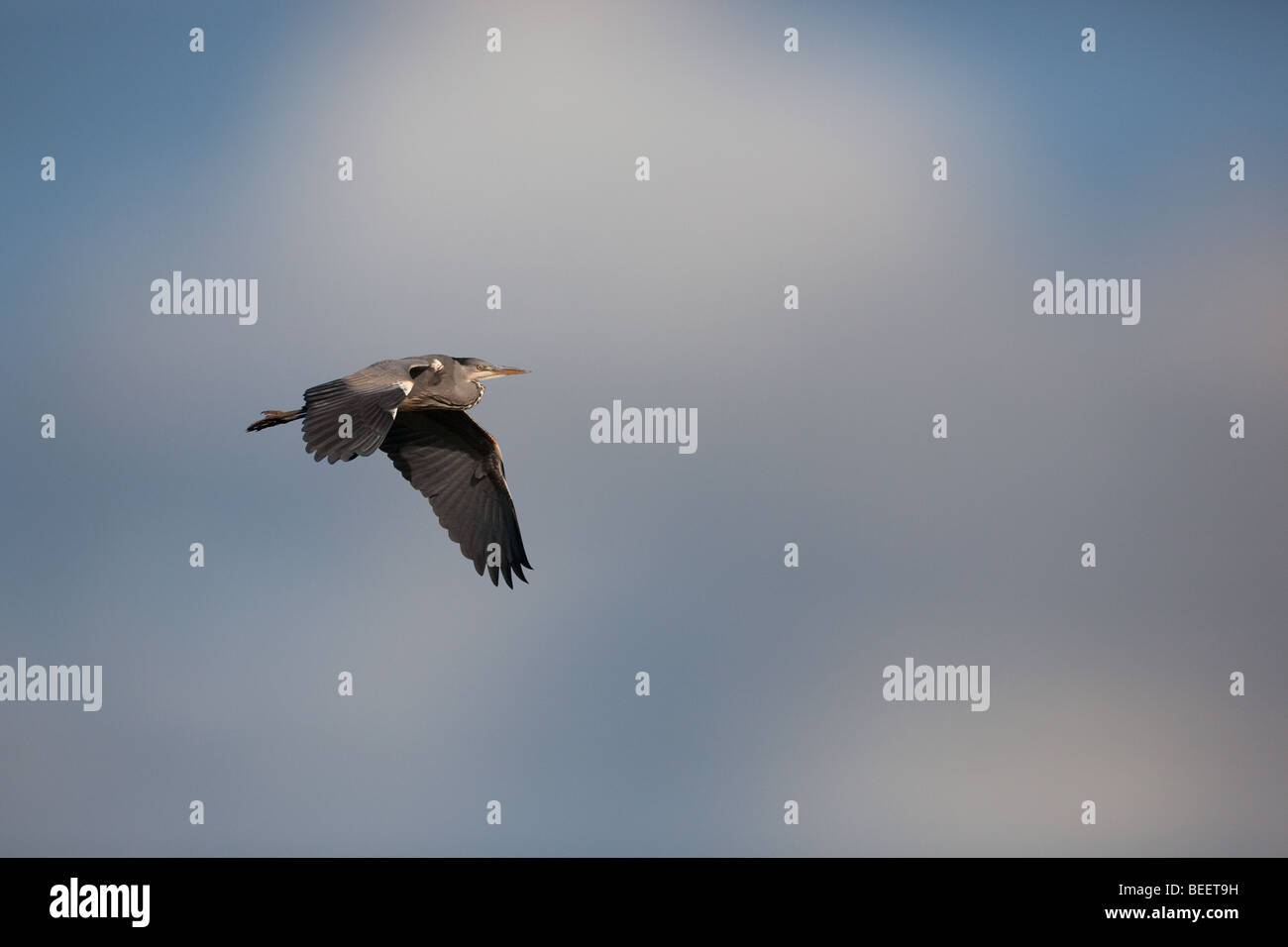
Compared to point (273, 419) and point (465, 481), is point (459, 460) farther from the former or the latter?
point (273, 419)

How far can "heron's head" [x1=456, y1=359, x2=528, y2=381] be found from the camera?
1334 centimetres

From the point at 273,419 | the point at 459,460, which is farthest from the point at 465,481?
the point at 273,419

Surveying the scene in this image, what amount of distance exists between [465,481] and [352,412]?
2918 mm

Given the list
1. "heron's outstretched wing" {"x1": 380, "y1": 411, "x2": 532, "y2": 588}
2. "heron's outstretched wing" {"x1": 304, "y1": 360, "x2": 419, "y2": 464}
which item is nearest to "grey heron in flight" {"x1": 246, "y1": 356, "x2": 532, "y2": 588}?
"heron's outstretched wing" {"x1": 380, "y1": 411, "x2": 532, "y2": 588}

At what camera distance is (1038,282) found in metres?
18.4

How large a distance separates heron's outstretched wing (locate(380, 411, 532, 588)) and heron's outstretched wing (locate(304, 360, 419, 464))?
71.2 inches

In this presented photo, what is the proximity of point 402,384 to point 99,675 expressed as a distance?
10.8m

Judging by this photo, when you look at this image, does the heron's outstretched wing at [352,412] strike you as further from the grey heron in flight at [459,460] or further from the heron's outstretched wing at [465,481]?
the heron's outstretched wing at [465,481]

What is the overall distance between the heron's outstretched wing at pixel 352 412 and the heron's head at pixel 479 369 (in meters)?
1.03

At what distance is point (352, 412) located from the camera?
→ 11320 millimetres
